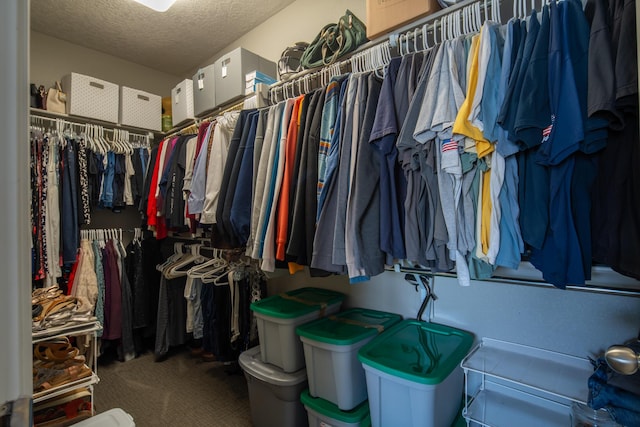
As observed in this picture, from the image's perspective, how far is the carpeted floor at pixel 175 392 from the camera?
1.88 metres

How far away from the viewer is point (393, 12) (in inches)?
51.8

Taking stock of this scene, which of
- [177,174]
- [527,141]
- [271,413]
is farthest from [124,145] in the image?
[527,141]

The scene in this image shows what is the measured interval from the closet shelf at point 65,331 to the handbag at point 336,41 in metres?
1.85

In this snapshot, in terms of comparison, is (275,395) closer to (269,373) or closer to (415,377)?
(269,373)

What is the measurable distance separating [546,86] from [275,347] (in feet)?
5.15

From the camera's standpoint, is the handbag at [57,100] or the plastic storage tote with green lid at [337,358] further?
the handbag at [57,100]

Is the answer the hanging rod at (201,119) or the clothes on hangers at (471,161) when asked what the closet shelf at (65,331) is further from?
the hanging rod at (201,119)

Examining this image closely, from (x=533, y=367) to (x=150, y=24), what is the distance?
344 centimetres

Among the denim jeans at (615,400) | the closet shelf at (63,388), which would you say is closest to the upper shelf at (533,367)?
the denim jeans at (615,400)

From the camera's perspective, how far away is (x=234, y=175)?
1553 mm

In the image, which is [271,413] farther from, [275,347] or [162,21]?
[162,21]

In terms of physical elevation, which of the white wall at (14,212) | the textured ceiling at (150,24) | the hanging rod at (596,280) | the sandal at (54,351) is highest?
the textured ceiling at (150,24)

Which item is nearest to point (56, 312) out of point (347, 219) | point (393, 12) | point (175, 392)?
point (175, 392)

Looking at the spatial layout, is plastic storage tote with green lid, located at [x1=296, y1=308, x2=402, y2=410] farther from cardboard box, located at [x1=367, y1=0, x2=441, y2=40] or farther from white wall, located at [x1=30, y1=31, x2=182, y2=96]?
white wall, located at [x1=30, y1=31, x2=182, y2=96]
